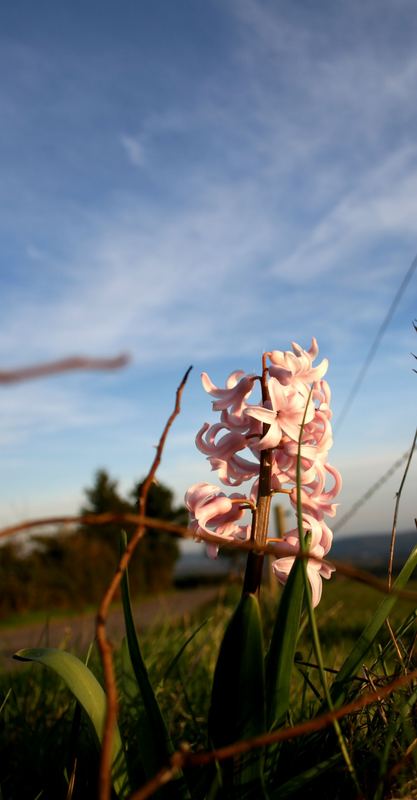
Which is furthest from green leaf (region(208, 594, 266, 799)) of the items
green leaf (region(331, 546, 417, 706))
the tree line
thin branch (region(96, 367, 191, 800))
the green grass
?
the tree line

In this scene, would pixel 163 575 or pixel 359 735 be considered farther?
pixel 163 575

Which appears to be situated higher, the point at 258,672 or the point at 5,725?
the point at 258,672

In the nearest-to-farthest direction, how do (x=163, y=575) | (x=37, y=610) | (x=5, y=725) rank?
(x=5, y=725), (x=37, y=610), (x=163, y=575)

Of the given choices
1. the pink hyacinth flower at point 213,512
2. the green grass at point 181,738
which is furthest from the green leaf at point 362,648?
the pink hyacinth flower at point 213,512

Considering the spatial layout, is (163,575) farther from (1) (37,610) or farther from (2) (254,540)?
(2) (254,540)

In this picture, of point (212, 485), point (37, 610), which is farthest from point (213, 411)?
point (37, 610)

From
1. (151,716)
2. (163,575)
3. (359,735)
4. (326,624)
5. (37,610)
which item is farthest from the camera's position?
(163,575)
